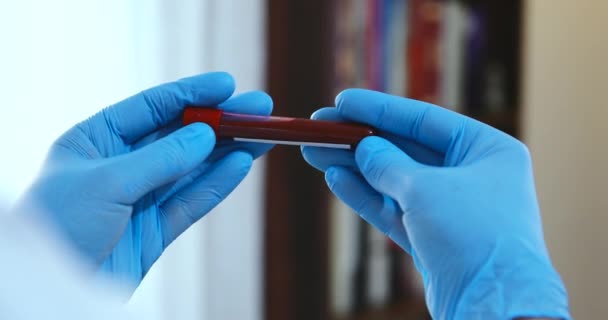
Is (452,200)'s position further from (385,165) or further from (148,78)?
(148,78)

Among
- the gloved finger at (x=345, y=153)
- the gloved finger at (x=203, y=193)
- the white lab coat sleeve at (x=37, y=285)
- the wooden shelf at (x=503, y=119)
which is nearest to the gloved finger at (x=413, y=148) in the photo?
the gloved finger at (x=345, y=153)

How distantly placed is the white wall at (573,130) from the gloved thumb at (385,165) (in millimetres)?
733

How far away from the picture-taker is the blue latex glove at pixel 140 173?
0.52 meters

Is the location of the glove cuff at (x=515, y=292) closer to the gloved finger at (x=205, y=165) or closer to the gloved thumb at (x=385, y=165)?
the gloved thumb at (x=385, y=165)

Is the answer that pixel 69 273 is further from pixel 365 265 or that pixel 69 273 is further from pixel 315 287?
pixel 365 265

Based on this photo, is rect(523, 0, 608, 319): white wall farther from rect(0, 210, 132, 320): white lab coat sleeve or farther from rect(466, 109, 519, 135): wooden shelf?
rect(0, 210, 132, 320): white lab coat sleeve

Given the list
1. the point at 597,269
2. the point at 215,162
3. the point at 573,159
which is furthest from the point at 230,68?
the point at 597,269

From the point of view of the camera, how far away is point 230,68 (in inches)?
33.9

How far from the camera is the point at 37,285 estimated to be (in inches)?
14.9

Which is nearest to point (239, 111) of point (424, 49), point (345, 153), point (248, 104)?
point (248, 104)

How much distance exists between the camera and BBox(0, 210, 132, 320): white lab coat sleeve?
373 millimetres

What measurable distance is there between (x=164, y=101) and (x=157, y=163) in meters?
0.08

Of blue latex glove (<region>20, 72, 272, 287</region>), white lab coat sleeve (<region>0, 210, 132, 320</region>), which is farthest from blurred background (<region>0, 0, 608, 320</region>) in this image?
white lab coat sleeve (<region>0, 210, 132, 320</region>)

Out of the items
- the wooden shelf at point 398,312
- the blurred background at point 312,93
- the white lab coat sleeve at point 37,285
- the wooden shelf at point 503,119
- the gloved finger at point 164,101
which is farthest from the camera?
the wooden shelf at point 503,119
